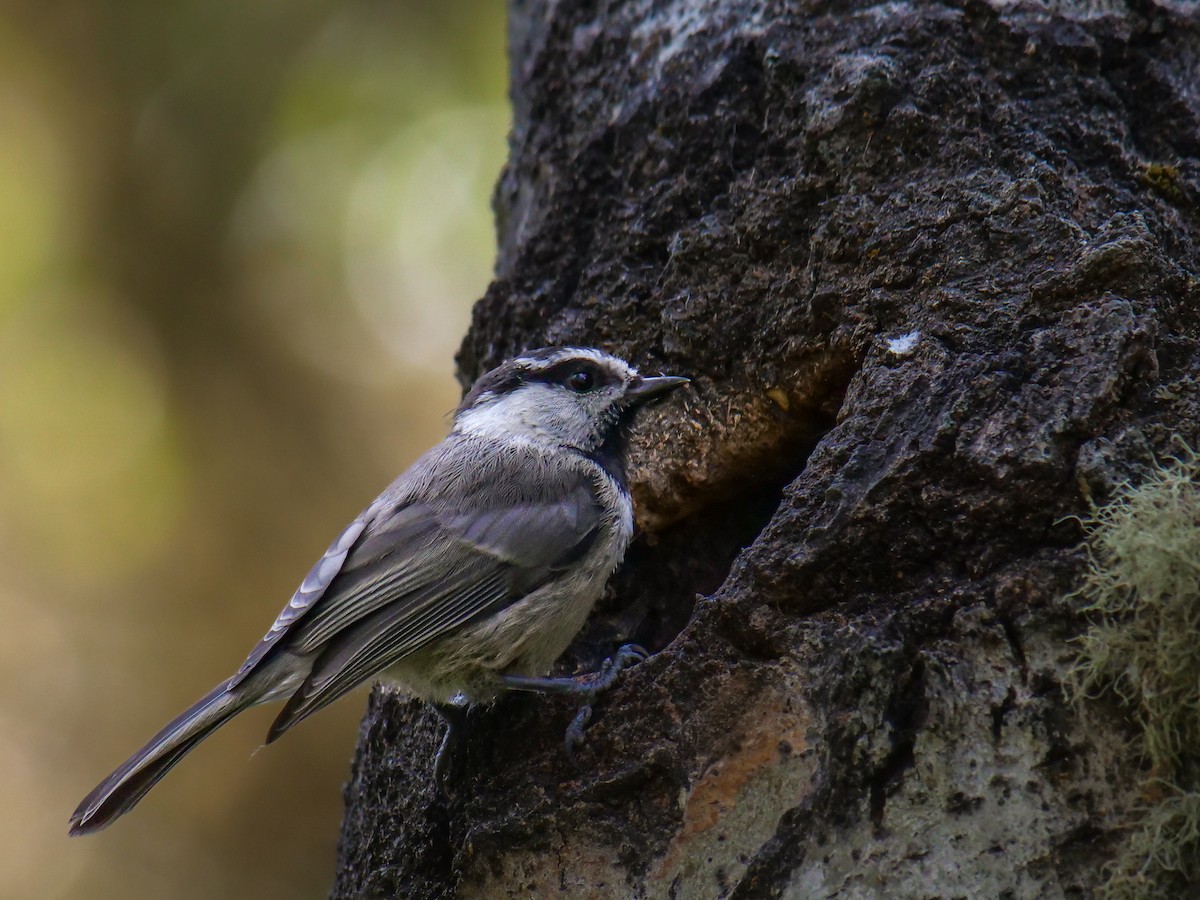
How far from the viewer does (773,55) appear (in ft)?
8.94

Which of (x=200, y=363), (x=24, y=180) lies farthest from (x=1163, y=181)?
(x=24, y=180)

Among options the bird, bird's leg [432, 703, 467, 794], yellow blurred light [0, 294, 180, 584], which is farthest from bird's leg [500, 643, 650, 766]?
yellow blurred light [0, 294, 180, 584]

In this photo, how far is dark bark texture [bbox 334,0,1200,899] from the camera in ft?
5.82

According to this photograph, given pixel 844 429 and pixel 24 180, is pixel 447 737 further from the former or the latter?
pixel 24 180

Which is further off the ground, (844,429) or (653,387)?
(653,387)

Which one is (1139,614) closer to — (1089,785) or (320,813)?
(1089,785)

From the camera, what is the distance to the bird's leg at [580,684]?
2.11m

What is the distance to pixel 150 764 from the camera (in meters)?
2.32

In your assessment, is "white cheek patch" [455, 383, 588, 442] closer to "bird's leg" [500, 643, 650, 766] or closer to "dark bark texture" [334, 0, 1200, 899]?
"dark bark texture" [334, 0, 1200, 899]

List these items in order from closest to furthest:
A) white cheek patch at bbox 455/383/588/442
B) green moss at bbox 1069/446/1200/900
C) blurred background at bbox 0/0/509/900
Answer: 1. green moss at bbox 1069/446/1200/900
2. white cheek patch at bbox 455/383/588/442
3. blurred background at bbox 0/0/509/900

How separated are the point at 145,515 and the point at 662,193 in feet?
10.1

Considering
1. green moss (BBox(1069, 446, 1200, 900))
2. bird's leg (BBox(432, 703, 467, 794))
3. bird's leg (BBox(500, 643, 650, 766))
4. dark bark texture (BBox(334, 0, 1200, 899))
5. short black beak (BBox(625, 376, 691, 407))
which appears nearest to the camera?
green moss (BBox(1069, 446, 1200, 900))

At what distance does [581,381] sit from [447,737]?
39.0 inches

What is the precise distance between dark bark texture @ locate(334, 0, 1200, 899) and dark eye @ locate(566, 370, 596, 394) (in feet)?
0.28
